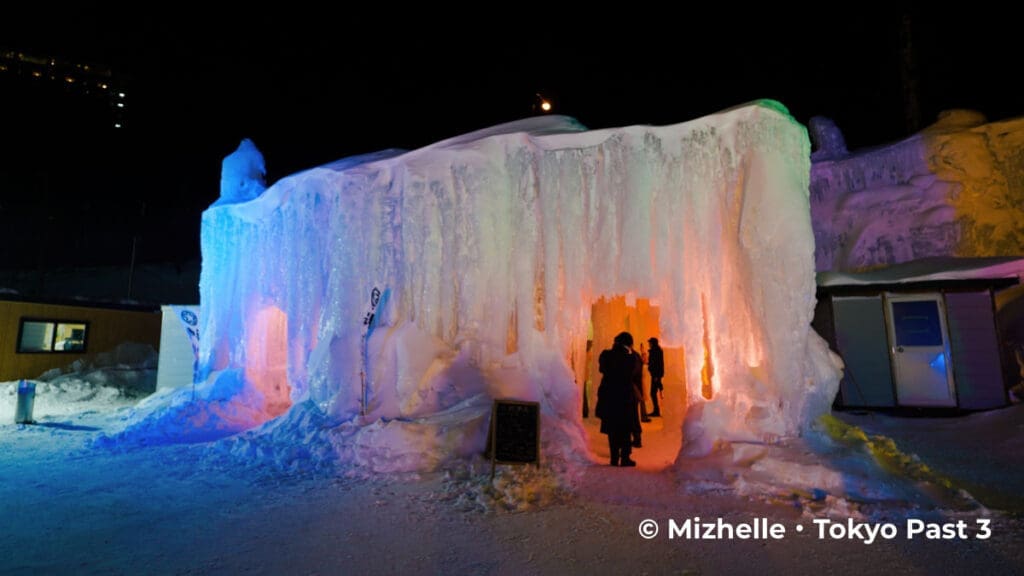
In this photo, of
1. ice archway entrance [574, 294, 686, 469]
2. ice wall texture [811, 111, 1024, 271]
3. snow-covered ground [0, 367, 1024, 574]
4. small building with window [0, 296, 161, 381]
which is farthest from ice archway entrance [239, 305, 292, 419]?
ice wall texture [811, 111, 1024, 271]

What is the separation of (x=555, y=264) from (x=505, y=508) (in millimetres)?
3804

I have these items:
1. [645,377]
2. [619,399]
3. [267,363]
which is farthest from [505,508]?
[267,363]

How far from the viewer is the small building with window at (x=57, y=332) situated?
14.7 metres

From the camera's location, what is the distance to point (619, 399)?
5.76m

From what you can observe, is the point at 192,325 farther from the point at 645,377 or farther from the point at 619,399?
the point at 645,377

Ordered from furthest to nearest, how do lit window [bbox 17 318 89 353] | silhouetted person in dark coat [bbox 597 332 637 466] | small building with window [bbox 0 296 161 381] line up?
lit window [bbox 17 318 89 353] < small building with window [bbox 0 296 161 381] < silhouetted person in dark coat [bbox 597 332 637 466]

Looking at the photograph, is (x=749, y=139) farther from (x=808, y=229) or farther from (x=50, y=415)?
(x=50, y=415)

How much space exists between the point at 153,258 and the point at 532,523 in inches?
1361

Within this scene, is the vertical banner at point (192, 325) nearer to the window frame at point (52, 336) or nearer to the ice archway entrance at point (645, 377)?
the ice archway entrance at point (645, 377)

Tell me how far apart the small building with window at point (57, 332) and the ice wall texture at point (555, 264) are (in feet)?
38.5

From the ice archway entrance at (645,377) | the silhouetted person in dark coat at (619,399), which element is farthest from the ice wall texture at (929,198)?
the silhouetted person in dark coat at (619,399)

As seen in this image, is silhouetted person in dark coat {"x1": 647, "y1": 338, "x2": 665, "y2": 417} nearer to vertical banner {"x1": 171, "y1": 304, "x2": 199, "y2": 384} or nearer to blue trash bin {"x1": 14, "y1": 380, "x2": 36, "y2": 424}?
vertical banner {"x1": 171, "y1": 304, "x2": 199, "y2": 384}

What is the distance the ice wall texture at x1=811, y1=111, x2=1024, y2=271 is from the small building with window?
21561mm

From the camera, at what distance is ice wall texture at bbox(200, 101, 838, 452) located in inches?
240
